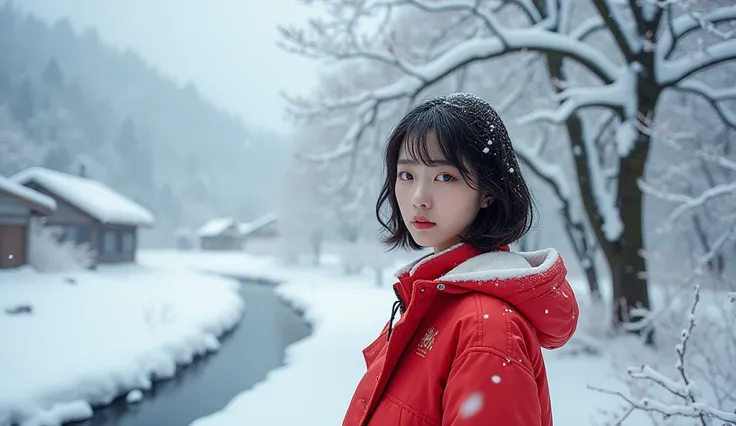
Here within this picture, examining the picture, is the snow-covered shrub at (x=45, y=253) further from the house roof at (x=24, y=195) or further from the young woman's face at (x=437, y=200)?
the young woman's face at (x=437, y=200)

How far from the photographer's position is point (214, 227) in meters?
35.7

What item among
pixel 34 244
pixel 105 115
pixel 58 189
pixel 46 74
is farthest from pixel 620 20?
pixel 58 189

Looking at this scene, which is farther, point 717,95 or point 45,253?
point 45,253

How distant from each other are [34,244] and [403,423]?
10647mm

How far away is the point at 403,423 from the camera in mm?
1036

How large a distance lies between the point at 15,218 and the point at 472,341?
9585mm

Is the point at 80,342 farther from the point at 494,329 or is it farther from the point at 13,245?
the point at 494,329

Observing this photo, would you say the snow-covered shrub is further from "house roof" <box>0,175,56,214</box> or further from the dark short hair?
the dark short hair

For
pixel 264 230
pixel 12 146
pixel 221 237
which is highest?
pixel 12 146

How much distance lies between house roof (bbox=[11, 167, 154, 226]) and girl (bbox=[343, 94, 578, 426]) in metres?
16.2

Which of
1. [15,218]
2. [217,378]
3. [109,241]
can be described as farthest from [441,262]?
[109,241]

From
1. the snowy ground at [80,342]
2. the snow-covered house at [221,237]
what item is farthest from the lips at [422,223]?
the snow-covered house at [221,237]

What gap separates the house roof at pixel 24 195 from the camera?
7.34 meters

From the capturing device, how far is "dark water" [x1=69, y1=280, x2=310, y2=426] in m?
5.48
